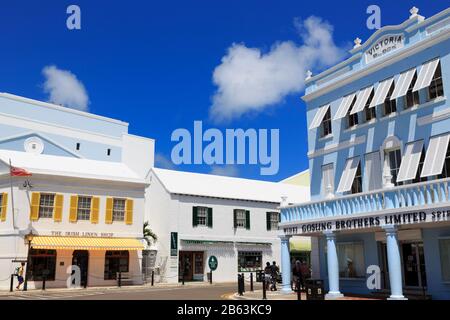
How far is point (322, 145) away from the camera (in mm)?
23625

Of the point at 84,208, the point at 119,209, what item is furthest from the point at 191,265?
the point at 84,208

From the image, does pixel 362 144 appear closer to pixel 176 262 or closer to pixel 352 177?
pixel 352 177

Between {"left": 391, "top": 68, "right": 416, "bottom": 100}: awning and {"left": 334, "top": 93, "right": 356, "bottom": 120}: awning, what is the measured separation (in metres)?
2.56

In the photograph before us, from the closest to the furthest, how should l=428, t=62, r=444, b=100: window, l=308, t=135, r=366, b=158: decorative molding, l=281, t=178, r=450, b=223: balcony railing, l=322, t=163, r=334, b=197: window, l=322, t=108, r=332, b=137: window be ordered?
l=281, t=178, r=450, b=223: balcony railing < l=428, t=62, r=444, b=100: window < l=308, t=135, r=366, b=158: decorative molding < l=322, t=163, r=334, b=197: window < l=322, t=108, r=332, b=137: window

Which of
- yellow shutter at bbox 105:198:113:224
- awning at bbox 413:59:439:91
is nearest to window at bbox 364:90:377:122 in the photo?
awning at bbox 413:59:439:91

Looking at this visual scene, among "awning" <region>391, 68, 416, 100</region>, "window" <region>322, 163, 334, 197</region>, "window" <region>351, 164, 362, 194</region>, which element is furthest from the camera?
"window" <region>322, 163, 334, 197</region>

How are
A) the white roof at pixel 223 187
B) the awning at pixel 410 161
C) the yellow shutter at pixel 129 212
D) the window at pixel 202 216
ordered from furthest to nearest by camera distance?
the white roof at pixel 223 187 < the window at pixel 202 216 < the yellow shutter at pixel 129 212 < the awning at pixel 410 161

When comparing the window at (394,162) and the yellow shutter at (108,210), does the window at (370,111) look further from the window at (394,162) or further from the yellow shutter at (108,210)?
the yellow shutter at (108,210)

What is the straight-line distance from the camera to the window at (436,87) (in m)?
18.5

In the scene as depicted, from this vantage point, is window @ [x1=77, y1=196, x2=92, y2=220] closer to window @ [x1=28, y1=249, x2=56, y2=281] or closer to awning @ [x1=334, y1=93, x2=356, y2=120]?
window @ [x1=28, y1=249, x2=56, y2=281]

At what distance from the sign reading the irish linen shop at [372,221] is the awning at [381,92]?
16.2 ft

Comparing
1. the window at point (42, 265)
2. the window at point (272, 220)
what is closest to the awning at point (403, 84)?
the window at point (42, 265)

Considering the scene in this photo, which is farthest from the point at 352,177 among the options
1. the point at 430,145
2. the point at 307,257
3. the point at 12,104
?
the point at 12,104

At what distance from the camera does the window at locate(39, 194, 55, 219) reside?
95.0 ft
